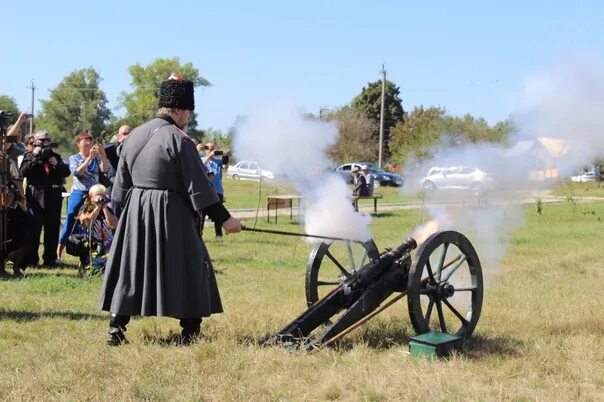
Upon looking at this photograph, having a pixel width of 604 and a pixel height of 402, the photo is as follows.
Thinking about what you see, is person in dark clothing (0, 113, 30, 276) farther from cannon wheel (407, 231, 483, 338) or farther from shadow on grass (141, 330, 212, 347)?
cannon wheel (407, 231, 483, 338)

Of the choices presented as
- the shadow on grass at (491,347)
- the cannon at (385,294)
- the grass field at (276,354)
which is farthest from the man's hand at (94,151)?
the shadow on grass at (491,347)

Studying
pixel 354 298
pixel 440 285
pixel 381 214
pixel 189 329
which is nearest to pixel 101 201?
pixel 189 329

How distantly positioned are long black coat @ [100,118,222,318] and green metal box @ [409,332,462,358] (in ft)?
4.88

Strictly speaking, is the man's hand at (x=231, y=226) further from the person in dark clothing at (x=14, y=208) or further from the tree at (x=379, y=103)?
the tree at (x=379, y=103)

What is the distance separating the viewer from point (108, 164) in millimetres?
10156

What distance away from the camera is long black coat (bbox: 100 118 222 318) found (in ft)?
18.4

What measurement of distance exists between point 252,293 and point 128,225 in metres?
Answer: 3.08

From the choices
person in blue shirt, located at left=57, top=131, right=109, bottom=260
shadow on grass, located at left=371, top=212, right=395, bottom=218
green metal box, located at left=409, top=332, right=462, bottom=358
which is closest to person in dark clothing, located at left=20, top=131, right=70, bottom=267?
person in blue shirt, located at left=57, top=131, right=109, bottom=260

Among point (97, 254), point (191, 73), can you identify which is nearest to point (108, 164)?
point (97, 254)

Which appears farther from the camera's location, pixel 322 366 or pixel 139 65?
pixel 139 65

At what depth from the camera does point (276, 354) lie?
18.4 ft

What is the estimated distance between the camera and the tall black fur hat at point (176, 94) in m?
5.85

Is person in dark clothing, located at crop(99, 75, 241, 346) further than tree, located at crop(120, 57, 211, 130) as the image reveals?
No

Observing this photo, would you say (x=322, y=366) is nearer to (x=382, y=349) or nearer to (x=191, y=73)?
(x=382, y=349)
